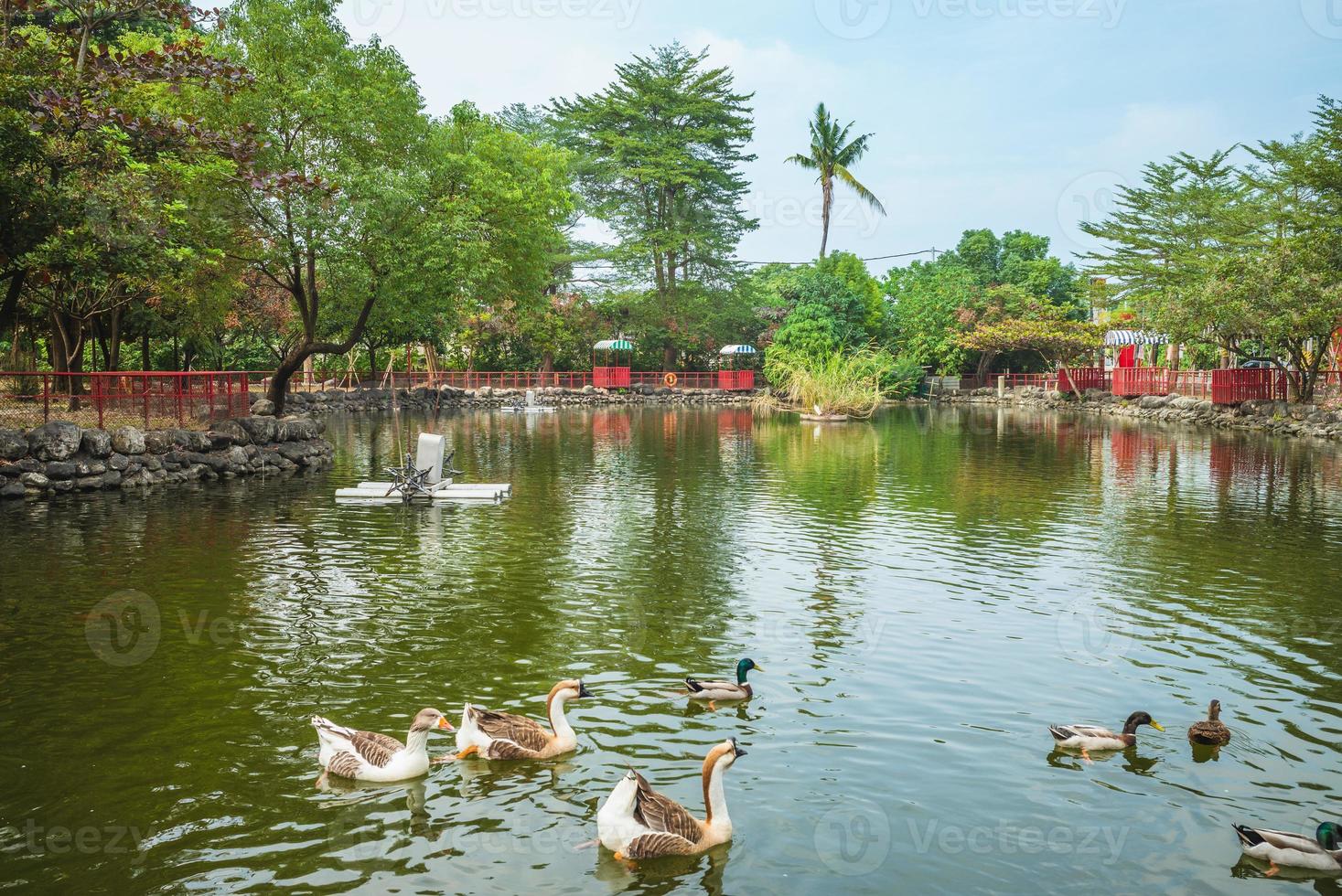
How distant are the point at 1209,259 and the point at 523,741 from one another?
56.6 meters

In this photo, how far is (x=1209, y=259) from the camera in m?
53.7

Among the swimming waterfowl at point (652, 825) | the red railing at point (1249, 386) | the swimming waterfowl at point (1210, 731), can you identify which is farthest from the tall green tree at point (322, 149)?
the red railing at point (1249, 386)

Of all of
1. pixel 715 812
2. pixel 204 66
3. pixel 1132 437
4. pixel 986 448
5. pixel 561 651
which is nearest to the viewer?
pixel 715 812

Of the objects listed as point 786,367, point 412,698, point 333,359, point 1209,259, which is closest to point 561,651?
point 412,698

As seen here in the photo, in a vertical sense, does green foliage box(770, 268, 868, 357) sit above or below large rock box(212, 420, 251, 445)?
above

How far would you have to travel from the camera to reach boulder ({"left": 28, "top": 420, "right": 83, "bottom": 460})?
20094 mm

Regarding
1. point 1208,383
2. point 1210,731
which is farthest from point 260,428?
point 1208,383

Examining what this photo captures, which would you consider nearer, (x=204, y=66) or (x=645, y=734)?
(x=645, y=734)

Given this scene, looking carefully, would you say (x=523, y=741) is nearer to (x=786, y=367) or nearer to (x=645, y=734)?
(x=645, y=734)

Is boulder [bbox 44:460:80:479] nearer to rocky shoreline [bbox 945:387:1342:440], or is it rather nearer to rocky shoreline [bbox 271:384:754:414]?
rocky shoreline [bbox 271:384:754:414]

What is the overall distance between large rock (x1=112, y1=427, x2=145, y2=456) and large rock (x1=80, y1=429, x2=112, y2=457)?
0.34m

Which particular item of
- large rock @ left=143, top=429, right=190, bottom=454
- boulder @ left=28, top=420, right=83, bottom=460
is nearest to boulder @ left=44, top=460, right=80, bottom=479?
boulder @ left=28, top=420, right=83, bottom=460

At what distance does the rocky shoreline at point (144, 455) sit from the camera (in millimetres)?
19875

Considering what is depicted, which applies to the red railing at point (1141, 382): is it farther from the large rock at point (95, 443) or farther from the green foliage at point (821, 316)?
the large rock at point (95, 443)
